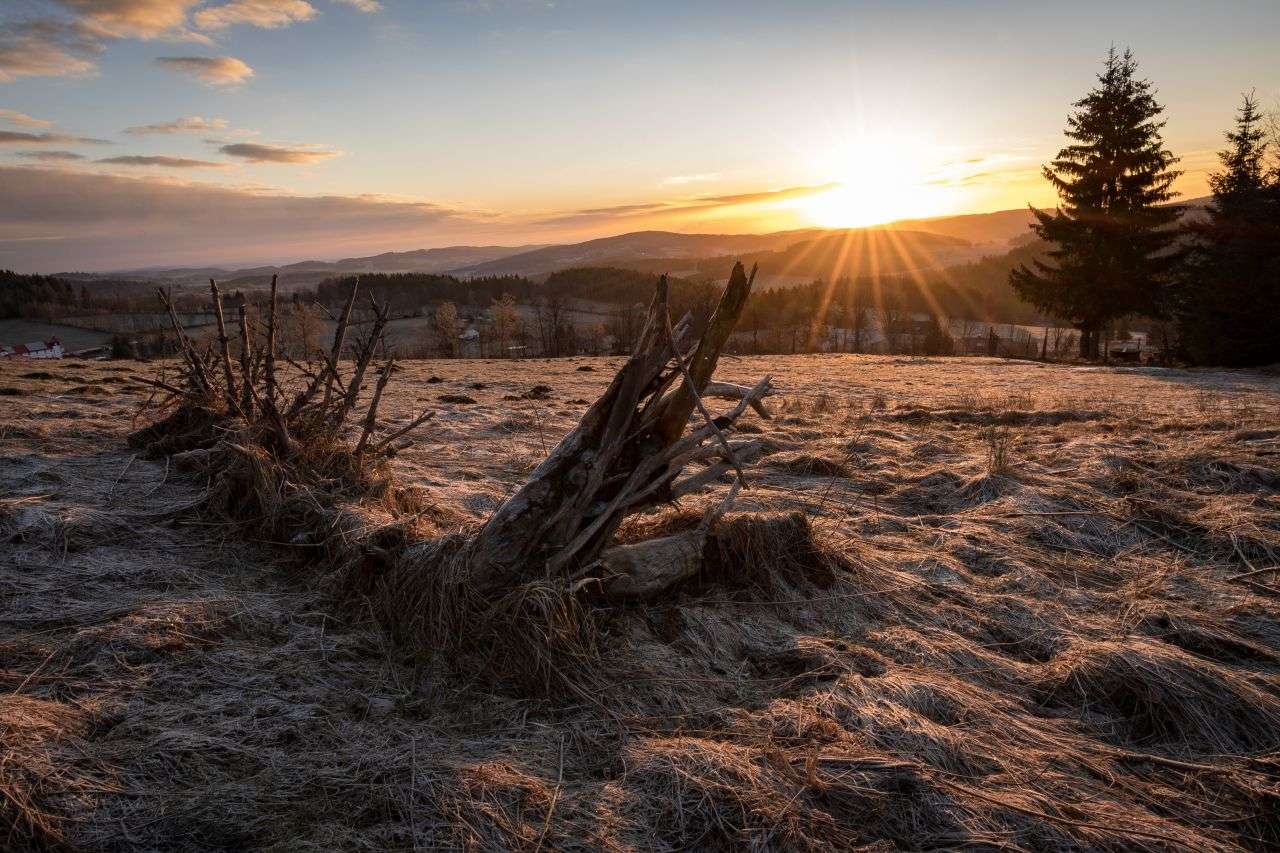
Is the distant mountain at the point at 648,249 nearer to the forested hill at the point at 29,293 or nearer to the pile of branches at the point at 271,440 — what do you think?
the forested hill at the point at 29,293

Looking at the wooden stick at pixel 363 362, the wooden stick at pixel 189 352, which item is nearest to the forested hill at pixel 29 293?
the wooden stick at pixel 189 352

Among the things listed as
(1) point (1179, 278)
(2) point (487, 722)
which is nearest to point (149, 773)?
(2) point (487, 722)

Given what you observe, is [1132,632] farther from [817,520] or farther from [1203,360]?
[1203,360]

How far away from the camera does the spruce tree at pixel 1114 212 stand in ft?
90.7

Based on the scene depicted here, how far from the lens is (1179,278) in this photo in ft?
94.6

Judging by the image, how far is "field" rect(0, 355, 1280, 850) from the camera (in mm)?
2410

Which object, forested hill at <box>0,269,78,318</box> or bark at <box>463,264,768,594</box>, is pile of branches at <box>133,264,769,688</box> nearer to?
bark at <box>463,264,768,594</box>

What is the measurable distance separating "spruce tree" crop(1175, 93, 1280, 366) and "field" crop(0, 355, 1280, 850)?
24886 mm

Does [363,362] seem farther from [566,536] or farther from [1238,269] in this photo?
[1238,269]

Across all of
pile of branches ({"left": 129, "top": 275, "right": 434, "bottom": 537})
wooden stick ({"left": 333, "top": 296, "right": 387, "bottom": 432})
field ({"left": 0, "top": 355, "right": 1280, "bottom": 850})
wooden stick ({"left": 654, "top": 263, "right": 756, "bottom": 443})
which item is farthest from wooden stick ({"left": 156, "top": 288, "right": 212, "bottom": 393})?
wooden stick ({"left": 654, "top": 263, "right": 756, "bottom": 443})

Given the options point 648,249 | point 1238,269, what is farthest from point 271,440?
point 648,249

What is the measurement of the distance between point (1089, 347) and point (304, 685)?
3462 cm

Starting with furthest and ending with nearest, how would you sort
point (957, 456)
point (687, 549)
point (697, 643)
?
point (957, 456)
point (687, 549)
point (697, 643)

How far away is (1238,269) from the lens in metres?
24.7
